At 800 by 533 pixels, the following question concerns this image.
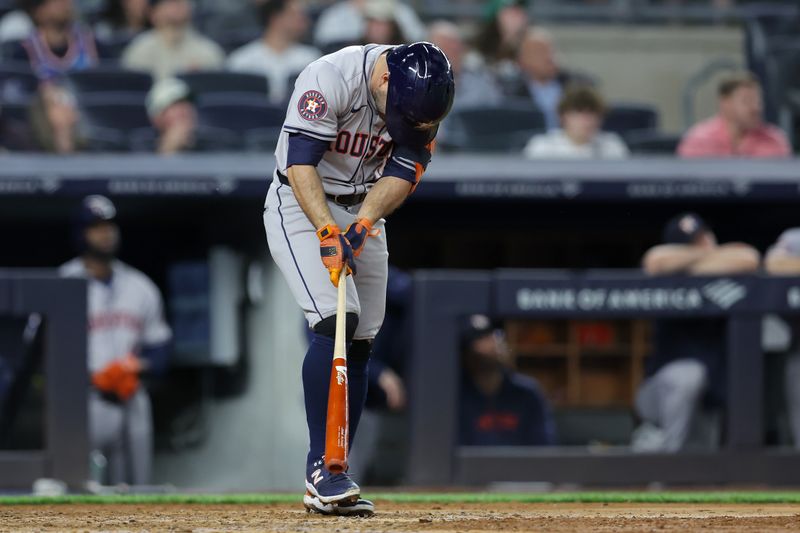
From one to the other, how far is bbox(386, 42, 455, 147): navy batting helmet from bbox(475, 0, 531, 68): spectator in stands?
461cm

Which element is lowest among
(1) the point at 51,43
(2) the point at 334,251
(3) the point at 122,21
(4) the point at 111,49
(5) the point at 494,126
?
(2) the point at 334,251

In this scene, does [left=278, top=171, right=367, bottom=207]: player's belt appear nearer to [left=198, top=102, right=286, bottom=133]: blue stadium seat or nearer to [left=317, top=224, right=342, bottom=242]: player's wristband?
[left=317, top=224, right=342, bottom=242]: player's wristband

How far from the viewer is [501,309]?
6.90 metres

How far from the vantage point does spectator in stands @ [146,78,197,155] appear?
7570 mm

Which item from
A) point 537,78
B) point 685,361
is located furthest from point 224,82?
point 685,361

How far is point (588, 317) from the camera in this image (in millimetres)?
6992

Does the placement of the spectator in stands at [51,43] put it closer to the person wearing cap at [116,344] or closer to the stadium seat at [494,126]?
the person wearing cap at [116,344]

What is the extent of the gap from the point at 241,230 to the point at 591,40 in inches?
129

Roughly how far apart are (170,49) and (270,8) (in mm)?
658

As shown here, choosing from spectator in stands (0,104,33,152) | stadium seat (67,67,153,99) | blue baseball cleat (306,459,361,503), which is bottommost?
blue baseball cleat (306,459,361,503)

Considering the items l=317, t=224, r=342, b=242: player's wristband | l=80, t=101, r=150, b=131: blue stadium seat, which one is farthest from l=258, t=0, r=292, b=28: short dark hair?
l=317, t=224, r=342, b=242: player's wristband

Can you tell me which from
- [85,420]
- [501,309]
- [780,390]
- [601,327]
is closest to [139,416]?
[85,420]

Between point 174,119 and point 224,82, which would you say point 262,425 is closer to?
point 174,119

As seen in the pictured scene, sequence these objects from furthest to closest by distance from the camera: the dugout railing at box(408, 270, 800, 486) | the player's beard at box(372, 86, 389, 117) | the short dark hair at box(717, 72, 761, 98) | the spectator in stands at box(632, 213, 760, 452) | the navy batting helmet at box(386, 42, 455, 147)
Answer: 1. the short dark hair at box(717, 72, 761, 98)
2. the spectator in stands at box(632, 213, 760, 452)
3. the dugout railing at box(408, 270, 800, 486)
4. the player's beard at box(372, 86, 389, 117)
5. the navy batting helmet at box(386, 42, 455, 147)
